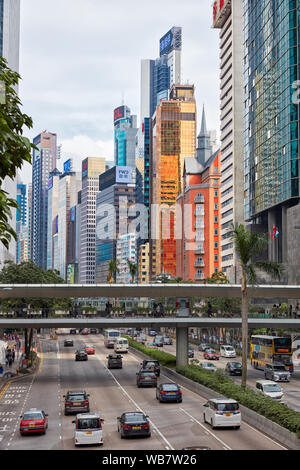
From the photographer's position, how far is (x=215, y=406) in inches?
1325

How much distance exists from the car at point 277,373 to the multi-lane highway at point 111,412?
33.7 ft

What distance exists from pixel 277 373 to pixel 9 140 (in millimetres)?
54794

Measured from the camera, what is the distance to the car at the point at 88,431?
29.6 m

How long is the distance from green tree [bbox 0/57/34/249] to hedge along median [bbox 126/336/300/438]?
20.5m

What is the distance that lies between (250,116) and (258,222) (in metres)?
22.7

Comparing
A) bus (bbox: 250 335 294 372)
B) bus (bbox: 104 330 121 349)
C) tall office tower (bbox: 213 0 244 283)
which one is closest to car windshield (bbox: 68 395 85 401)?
bus (bbox: 250 335 294 372)

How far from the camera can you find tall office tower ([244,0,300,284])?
111m

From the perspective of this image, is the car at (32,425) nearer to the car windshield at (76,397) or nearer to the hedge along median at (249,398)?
the car windshield at (76,397)

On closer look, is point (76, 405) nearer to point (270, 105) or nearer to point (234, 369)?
point (234, 369)

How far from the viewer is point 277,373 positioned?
61719 mm

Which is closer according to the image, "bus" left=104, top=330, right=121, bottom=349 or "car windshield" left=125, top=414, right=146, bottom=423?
"car windshield" left=125, top=414, right=146, bottom=423

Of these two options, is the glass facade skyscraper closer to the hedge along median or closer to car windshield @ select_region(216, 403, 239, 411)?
the hedge along median

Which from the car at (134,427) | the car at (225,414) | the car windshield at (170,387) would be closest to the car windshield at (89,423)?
the car at (134,427)
